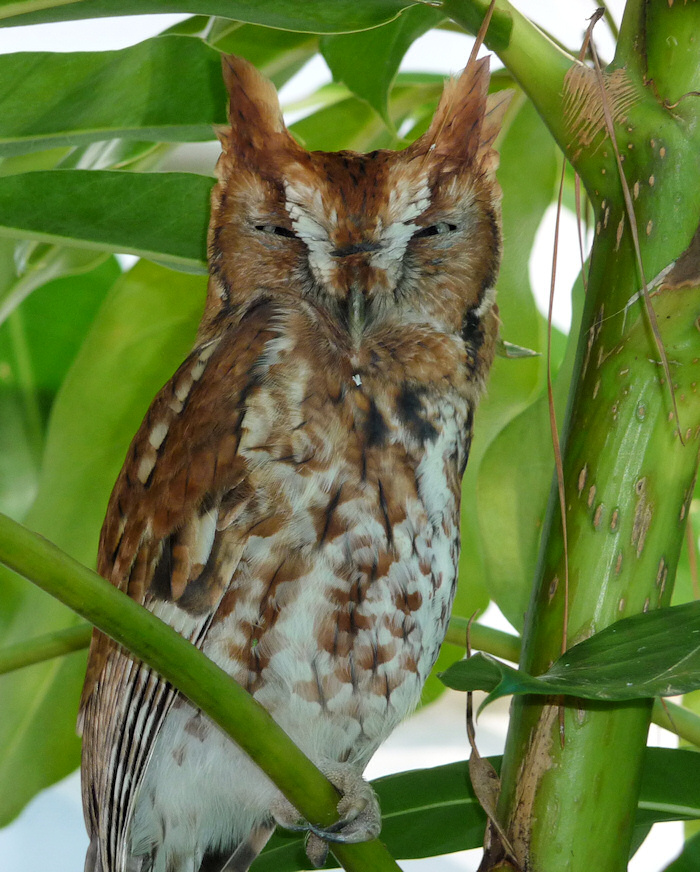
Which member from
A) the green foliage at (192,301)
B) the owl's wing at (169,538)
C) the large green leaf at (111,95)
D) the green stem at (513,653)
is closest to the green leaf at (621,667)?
the green foliage at (192,301)

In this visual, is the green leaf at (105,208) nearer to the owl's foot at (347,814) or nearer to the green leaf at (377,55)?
the green leaf at (377,55)

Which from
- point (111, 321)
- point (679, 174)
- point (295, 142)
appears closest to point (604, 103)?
point (679, 174)

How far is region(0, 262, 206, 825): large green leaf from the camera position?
989mm

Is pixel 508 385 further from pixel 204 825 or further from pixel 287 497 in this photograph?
pixel 204 825

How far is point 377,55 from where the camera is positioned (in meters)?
0.78

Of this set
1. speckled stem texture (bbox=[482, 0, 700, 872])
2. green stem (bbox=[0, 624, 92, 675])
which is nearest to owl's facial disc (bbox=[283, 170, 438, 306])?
speckled stem texture (bbox=[482, 0, 700, 872])

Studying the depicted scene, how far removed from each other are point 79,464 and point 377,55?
20.7 inches

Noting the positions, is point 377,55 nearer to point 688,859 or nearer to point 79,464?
point 79,464

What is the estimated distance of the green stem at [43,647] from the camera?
72 cm

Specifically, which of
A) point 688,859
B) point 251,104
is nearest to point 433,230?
point 251,104

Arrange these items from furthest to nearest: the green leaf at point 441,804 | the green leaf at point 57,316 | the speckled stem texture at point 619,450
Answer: the green leaf at point 57,316 → the green leaf at point 441,804 → the speckled stem texture at point 619,450

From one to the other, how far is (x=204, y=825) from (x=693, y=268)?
28.6 inches

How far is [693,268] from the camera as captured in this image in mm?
540

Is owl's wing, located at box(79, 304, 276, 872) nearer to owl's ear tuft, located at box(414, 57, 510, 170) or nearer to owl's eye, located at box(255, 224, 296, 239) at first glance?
owl's eye, located at box(255, 224, 296, 239)
